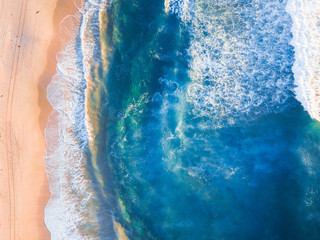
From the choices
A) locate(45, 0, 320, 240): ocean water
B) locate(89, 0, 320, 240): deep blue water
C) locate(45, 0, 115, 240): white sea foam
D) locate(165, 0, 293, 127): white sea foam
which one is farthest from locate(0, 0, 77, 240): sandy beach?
locate(165, 0, 293, 127): white sea foam

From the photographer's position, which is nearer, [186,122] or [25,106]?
[186,122]

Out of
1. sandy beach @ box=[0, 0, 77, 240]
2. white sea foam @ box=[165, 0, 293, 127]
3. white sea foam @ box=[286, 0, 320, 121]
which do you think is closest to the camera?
white sea foam @ box=[286, 0, 320, 121]

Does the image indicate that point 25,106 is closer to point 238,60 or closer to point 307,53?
point 238,60

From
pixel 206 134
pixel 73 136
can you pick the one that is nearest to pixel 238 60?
pixel 206 134

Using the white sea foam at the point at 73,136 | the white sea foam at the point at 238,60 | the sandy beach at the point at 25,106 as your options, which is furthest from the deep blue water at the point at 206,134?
the sandy beach at the point at 25,106

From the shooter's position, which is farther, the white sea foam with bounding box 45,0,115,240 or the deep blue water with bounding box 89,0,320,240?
the white sea foam with bounding box 45,0,115,240

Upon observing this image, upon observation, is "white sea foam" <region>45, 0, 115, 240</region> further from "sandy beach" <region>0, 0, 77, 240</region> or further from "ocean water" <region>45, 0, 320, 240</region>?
"sandy beach" <region>0, 0, 77, 240</region>
